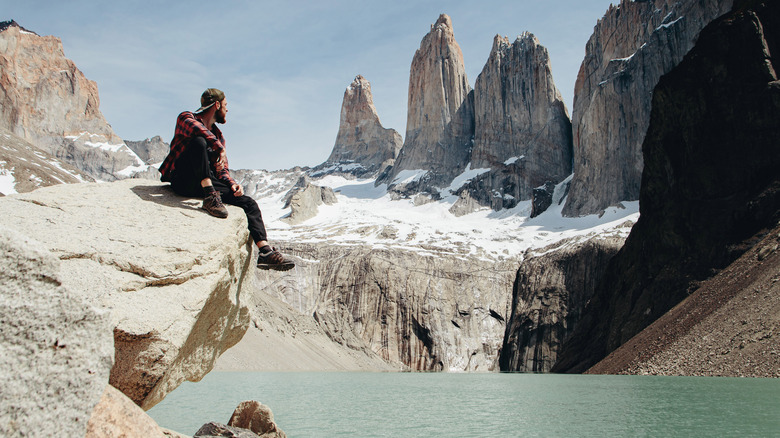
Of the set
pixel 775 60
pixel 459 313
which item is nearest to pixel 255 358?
pixel 459 313

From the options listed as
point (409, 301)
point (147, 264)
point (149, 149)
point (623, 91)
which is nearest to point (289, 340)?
point (409, 301)

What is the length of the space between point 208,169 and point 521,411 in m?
16.9

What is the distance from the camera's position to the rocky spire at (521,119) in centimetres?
11700

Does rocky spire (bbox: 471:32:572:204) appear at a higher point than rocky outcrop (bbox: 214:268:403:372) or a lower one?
higher

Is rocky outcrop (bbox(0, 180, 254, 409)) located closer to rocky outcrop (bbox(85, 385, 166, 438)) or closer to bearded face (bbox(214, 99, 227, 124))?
rocky outcrop (bbox(85, 385, 166, 438))

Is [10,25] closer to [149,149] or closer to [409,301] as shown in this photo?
[149,149]

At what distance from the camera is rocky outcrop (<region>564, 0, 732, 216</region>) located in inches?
3300

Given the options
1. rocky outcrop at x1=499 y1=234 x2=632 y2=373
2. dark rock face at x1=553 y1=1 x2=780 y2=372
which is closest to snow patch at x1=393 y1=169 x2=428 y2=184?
rocky outcrop at x1=499 y1=234 x2=632 y2=373

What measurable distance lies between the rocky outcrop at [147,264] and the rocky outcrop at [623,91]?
8643 cm

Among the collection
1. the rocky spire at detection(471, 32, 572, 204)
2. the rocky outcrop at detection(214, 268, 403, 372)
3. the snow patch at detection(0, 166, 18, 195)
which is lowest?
the rocky outcrop at detection(214, 268, 403, 372)

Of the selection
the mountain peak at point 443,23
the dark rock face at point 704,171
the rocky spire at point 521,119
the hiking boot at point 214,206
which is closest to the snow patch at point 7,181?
the dark rock face at point 704,171

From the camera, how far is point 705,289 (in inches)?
1625

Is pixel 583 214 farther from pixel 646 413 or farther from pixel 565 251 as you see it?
pixel 646 413

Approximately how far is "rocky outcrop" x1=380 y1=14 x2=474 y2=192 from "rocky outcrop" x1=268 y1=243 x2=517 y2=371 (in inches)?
1944
